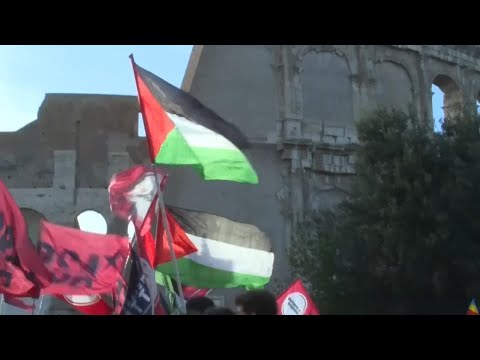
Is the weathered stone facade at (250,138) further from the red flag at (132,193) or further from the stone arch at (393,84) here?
the red flag at (132,193)

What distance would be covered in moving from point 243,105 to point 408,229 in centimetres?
602

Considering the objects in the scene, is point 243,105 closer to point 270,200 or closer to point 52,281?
point 270,200

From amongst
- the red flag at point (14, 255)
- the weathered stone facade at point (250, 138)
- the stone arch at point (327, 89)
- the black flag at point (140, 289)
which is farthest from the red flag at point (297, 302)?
the stone arch at point (327, 89)

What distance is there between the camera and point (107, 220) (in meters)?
17.6

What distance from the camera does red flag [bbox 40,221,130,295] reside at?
23.9 ft

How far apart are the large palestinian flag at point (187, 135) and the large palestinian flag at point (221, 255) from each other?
111 centimetres

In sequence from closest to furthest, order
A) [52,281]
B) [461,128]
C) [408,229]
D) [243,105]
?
[52,281] < [408,229] < [461,128] < [243,105]

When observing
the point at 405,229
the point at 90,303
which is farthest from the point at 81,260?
the point at 405,229

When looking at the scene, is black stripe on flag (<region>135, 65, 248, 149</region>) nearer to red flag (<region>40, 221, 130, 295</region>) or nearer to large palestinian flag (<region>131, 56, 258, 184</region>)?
large palestinian flag (<region>131, 56, 258, 184</region>)

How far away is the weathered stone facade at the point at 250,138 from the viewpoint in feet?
59.2

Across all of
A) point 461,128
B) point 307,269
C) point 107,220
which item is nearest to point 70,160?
point 107,220

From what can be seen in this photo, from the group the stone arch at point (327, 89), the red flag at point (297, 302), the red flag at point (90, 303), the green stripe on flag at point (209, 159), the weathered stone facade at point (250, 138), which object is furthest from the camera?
the stone arch at point (327, 89)

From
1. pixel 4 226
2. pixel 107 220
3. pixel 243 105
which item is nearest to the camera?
pixel 4 226
